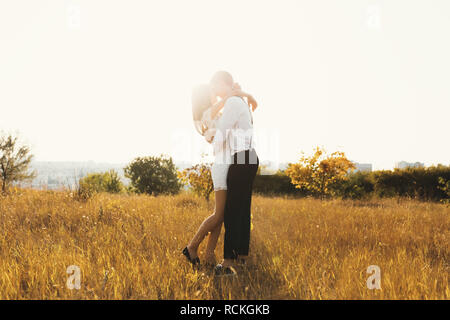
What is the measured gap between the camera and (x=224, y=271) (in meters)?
2.76

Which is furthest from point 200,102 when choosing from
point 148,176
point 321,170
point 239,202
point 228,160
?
point 148,176

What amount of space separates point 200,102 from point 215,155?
609 millimetres

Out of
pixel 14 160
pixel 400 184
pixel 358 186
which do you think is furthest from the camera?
pixel 14 160

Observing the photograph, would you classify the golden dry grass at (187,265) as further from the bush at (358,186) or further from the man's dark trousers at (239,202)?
the bush at (358,186)

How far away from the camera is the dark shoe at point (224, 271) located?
8.83ft

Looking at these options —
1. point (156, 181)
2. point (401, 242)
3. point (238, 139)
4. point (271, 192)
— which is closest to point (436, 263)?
point (401, 242)

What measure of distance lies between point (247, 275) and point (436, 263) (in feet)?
7.02

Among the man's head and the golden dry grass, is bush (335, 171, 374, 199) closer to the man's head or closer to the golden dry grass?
the golden dry grass

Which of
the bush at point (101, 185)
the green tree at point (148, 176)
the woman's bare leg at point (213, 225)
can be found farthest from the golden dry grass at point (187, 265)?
the green tree at point (148, 176)

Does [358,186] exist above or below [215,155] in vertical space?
below

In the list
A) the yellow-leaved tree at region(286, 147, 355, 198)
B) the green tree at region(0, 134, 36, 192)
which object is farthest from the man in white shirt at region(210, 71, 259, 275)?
the green tree at region(0, 134, 36, 192)

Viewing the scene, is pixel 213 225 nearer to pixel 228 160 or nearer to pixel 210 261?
pixel 210 261

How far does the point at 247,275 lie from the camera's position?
112 inches
